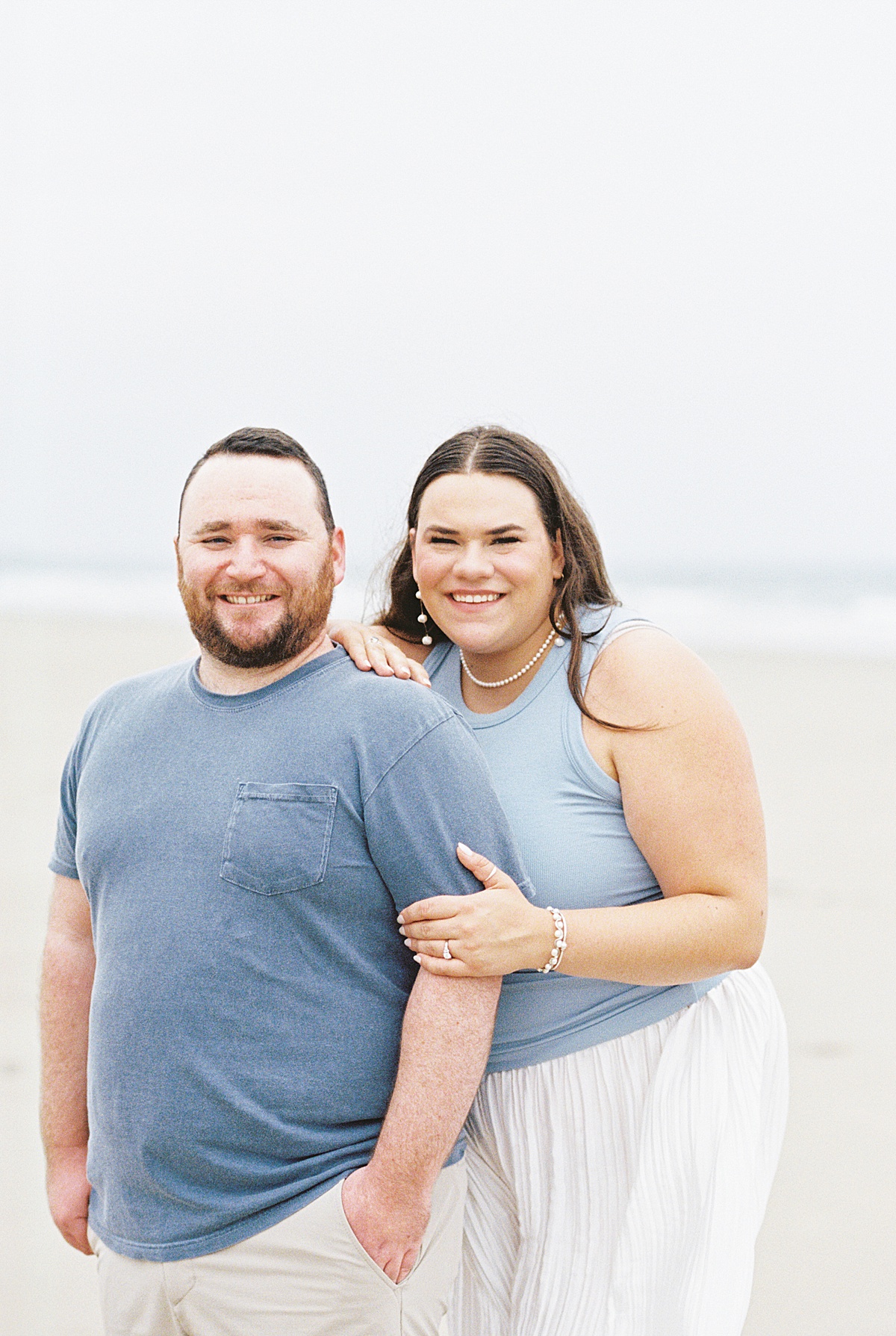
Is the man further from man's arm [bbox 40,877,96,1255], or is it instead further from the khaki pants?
man's arm [bbox 40,877,96,1255]

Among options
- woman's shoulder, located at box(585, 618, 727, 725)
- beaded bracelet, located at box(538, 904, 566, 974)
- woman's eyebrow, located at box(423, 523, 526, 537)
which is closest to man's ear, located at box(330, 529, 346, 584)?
woman's eyebrow, located at box(423, 523, 526, 537)

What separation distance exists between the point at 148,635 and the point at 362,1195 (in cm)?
1823

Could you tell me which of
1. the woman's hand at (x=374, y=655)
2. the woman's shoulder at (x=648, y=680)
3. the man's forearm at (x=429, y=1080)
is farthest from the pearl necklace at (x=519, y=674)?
the man's forearm at (x=429, y=1080)

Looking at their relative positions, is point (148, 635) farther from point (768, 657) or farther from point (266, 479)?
point (266, 479)

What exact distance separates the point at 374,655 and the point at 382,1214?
3.20ft

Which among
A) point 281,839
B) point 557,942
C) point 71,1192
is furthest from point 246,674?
point 71,1192

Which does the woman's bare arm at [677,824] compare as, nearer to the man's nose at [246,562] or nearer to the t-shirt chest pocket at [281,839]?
the t-shirt chest pocket at [281,839]

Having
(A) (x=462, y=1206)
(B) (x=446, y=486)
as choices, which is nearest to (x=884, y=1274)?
(A) (x=462, y=1206)

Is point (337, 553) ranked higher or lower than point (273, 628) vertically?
higher

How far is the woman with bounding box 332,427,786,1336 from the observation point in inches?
97.9

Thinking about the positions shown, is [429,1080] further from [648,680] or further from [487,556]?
[487,556]

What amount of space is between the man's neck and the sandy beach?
7.60 feet

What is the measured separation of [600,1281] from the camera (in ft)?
8.81

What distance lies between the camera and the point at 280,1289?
2.24 meters
